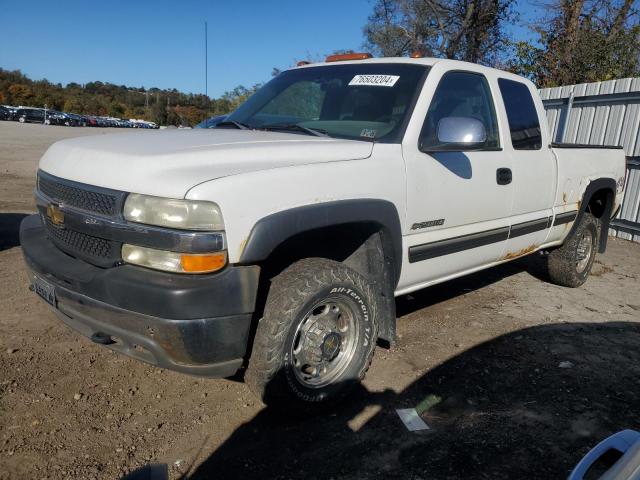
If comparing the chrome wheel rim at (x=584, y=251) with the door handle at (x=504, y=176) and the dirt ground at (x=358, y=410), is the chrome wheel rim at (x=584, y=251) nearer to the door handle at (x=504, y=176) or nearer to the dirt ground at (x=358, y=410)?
the dirt ground at (x=358, y=410)

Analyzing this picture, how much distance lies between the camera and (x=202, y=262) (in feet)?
7.42

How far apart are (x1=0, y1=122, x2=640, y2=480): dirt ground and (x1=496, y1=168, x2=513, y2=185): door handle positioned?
1247 millimetres

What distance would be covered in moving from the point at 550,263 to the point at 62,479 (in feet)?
16.1

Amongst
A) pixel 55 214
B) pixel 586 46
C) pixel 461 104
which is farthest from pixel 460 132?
pixel 586 46

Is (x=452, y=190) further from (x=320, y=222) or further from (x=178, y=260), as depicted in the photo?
(x=178, y=260)

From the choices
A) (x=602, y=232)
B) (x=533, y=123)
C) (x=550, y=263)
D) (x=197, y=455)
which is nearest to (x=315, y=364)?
(x=197, y=455)

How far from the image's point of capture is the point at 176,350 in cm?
231

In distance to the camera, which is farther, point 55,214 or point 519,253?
point 519,253

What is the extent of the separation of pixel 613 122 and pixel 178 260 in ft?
29.2

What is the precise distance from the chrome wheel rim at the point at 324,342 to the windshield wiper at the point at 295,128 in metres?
1.08

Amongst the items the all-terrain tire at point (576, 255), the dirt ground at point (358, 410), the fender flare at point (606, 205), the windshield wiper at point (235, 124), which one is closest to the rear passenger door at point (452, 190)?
the dirt ground at point (358, 410)

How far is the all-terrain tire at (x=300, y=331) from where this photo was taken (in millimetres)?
2594

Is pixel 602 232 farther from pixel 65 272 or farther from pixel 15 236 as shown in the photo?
pixel 15 236

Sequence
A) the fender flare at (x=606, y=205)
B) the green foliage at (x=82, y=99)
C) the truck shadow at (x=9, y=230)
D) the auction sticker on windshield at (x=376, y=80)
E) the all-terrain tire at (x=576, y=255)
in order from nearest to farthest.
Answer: the auction sticker on windshield at (x=376, y=80)
the fender flare at (x=606, y=205)
the all-terrain tire at (x=576, y=255)
the truck shadow at (x=9, y=230)
the green foliage at (x=82, y=99)
